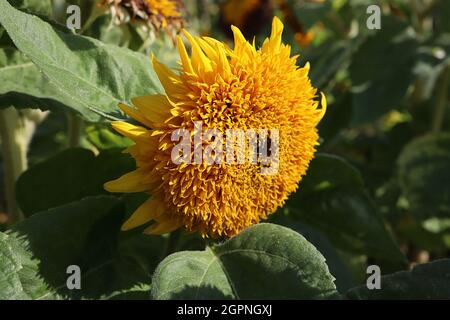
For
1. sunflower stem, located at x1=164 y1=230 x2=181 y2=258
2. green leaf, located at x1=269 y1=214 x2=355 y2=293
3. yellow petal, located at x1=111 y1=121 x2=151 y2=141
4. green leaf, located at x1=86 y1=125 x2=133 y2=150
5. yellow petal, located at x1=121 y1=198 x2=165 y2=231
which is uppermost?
yellow petal, located at x1=111 y1=121 x2=151 y2=141

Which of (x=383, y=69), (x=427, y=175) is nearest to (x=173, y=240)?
(x=427, y=175)

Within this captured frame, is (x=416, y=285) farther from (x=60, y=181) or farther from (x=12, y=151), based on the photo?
(x=12, y=151)

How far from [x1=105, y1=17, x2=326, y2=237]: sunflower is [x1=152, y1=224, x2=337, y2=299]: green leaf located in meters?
0.04

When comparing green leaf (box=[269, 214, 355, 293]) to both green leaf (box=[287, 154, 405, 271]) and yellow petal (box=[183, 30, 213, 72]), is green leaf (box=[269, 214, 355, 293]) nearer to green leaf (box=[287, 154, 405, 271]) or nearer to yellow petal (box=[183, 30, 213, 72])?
green leaf (box=[287, 154, 405, 271])

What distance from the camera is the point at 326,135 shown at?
1.70 meters

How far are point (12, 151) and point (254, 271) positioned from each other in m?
0.63

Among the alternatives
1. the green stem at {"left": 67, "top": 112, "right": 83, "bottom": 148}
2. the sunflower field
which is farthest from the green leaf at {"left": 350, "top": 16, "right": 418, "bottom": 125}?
the green stem at {"left": 67, "top": 112, "right": 83, "bottom": 148}

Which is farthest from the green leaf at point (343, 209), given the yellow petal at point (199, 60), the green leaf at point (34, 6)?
the green leaf at point (34, 6)

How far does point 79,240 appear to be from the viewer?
112cm

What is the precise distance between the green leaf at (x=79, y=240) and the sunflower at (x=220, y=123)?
0.43ft

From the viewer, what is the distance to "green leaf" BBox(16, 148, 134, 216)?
1291 millimetres

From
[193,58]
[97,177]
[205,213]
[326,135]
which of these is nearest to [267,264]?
[205,213]

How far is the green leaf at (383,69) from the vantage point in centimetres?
190

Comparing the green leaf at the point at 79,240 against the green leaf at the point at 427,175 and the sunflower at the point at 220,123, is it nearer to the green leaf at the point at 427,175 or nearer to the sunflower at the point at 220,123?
the sunflower at the point at 220,123
